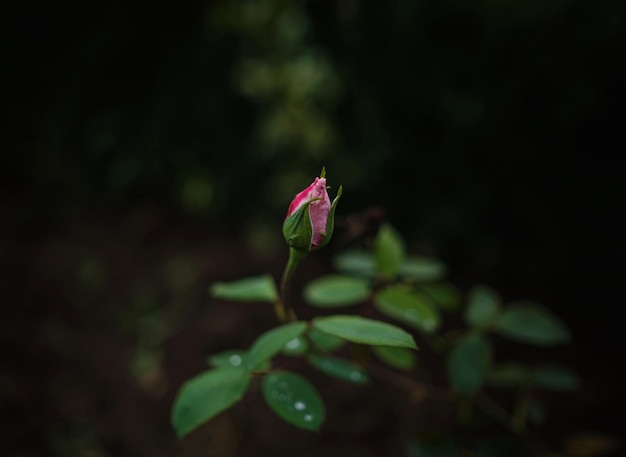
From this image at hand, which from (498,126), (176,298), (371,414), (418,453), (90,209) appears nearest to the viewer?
(418,453)

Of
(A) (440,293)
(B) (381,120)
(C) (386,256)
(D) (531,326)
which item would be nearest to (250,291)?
(C) (386,256)

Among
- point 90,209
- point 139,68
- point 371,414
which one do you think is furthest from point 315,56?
point 90,209

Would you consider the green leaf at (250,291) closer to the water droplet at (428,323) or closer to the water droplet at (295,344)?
the water droplet at (295,344)

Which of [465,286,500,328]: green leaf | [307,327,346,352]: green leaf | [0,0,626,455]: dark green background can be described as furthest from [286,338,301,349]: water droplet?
[0,0,626,455]: dark green background

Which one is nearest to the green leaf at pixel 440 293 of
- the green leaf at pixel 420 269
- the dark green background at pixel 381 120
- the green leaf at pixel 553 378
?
the green leaf at pixel 420 269

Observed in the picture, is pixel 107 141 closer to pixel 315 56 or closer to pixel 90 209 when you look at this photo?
pixel 90 209

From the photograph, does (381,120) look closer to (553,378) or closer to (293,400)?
(553,378)
